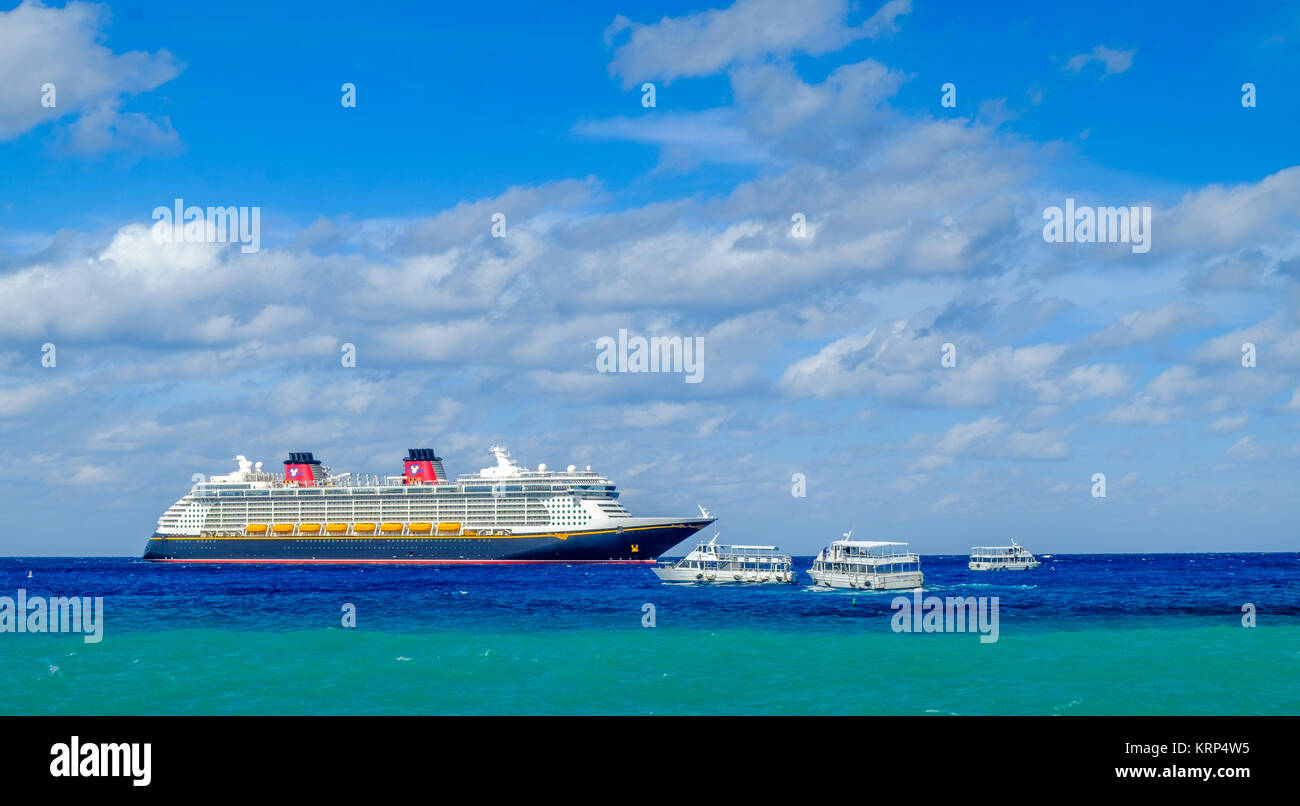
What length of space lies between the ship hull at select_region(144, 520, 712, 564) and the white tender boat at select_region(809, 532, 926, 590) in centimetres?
4579

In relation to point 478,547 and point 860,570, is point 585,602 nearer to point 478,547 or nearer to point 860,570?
point 860,570

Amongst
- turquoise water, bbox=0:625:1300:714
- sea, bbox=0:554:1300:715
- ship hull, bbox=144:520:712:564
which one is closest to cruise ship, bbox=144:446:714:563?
ship hull, bbox=144:520:712:564

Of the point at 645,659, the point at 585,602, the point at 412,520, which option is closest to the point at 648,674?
Result: the point at 645,659

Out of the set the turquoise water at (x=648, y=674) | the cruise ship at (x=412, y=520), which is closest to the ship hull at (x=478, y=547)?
the cruise ship at (x=412, y=520)

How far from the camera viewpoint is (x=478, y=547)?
460 feet

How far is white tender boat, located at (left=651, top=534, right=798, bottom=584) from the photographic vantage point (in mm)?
98875

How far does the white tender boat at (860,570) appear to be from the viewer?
89188 mm

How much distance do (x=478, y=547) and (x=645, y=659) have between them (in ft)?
328
